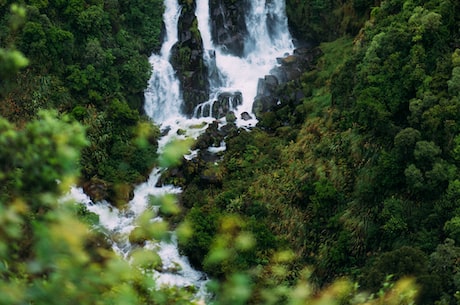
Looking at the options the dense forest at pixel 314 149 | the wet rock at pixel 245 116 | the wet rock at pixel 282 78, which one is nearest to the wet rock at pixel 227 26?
the wet rock at pixel 282 78

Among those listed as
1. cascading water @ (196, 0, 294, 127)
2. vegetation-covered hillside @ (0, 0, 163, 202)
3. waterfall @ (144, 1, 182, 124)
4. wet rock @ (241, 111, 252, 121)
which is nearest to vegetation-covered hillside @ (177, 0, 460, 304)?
wet rock @ (241, 111, 252, 121)

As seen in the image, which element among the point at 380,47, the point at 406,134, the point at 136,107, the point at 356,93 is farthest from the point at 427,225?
the point at 136,107

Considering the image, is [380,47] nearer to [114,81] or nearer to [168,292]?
[114,81]

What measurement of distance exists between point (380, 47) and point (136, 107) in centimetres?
1116

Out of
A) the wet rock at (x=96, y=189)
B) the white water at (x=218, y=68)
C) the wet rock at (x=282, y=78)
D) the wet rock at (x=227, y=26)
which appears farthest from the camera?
the wet rock at (x=227, y=26)

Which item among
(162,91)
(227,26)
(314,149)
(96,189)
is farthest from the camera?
(227,26)

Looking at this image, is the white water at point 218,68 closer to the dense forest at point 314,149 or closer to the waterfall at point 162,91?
the waterfall at point 162,91

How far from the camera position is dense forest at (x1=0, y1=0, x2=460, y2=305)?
12812mm

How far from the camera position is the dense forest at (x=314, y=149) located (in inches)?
504

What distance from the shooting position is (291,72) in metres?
24.4

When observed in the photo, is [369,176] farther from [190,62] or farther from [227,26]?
[227,26]

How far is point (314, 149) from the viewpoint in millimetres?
17234

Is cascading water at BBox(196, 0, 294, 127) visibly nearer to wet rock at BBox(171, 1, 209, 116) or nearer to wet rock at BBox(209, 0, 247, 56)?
wet rock at BBox(209, 0, 247, 56)

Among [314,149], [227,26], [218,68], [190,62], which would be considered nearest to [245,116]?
[218,68]
